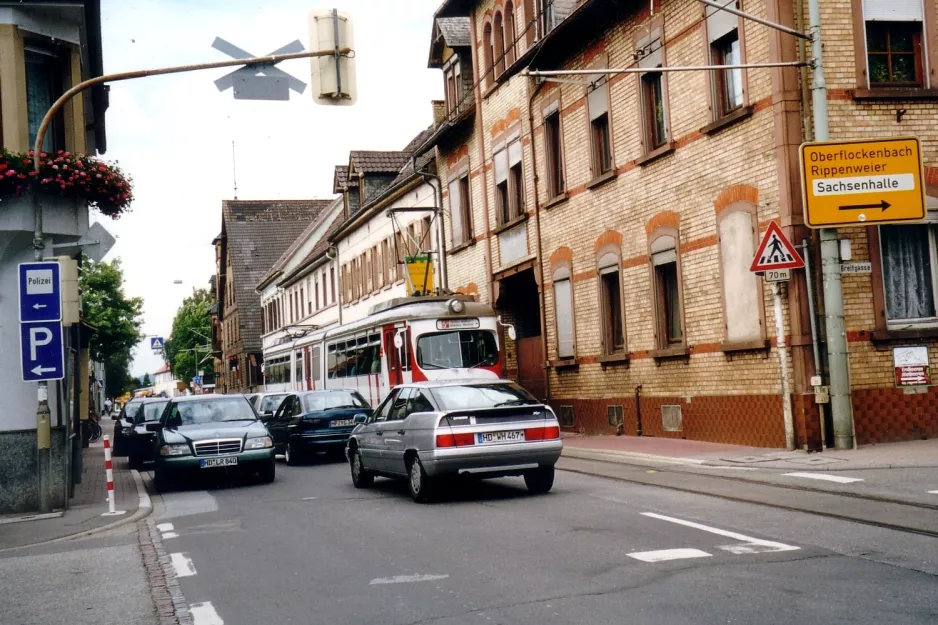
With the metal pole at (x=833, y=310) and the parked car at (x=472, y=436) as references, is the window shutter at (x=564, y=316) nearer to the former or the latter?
the metal pole at (x=833, y=310)

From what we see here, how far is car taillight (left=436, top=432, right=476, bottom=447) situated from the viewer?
13180mm

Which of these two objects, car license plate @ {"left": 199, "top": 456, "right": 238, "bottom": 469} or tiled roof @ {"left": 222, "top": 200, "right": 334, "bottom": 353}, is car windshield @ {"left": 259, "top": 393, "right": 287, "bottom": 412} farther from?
tiled roof @ {"left": 222, "top": 200, "right": 334, "bottom": 353}

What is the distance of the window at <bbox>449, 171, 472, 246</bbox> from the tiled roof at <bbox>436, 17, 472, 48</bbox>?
164 inches

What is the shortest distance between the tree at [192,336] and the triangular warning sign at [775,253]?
4234 inches

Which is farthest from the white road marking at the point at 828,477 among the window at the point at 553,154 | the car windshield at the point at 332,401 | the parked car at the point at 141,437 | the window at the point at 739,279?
the window at the point at 553,154

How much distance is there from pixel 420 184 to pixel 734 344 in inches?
826

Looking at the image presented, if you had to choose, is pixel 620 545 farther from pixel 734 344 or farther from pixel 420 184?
pixel 420 184

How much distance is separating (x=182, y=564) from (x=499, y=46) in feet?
77.8

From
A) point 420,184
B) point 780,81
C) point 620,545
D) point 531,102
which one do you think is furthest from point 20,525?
point 420,184

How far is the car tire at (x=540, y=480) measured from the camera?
1387cm

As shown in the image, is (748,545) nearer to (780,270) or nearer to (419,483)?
(419,483)

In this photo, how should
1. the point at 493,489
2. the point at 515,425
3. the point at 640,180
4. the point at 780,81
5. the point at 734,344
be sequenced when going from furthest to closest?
the point at 640,180 < the point at 734,344 < the point at 780,81 < the point at 493,489 < the point at 515,425

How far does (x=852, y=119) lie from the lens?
1728 centimetres

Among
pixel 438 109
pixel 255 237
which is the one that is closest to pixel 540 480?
pixel 438 109
